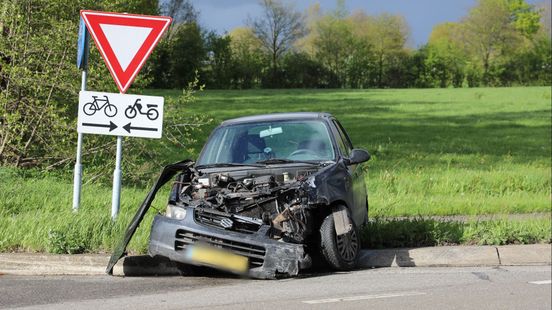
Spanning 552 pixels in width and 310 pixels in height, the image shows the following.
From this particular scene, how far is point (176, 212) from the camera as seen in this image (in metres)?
7.00

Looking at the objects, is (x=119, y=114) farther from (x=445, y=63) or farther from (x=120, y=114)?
(x=445, y=63)

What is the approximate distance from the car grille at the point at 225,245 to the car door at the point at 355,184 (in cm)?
152

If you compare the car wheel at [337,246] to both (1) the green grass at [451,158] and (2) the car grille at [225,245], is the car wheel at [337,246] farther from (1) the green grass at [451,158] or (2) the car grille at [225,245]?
(1) the green grass at [451,158]

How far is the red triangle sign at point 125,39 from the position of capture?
8086 mm

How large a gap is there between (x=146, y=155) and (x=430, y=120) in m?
23.3

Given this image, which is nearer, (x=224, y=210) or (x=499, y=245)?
(x=224, y=210)

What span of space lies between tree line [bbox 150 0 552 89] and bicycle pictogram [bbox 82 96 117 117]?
215 ft

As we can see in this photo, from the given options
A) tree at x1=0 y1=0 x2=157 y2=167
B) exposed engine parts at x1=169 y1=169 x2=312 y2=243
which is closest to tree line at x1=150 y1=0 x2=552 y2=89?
tree at x1=0 y1=0 x2=157 y2=167

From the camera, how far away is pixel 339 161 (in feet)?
25.9

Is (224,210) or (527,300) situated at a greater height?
(224,210)

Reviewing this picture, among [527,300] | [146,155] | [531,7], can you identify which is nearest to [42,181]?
[146,155]

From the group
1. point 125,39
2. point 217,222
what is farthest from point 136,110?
point 217,222

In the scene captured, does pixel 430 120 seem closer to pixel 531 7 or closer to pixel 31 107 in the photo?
pixel 31 107

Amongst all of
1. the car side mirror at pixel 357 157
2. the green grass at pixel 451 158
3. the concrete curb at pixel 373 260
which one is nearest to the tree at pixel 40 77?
the green grass at pixel 451 158
